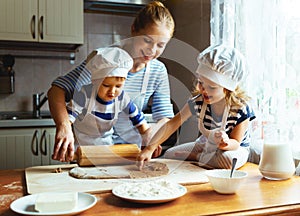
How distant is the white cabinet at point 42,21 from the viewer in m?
2.17

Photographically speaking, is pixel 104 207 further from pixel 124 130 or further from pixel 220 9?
pixel 220 9

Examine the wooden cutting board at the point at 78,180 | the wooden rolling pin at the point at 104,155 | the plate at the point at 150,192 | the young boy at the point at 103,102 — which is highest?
the young boy at the point at 103,102

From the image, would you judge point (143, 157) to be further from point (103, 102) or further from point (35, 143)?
point (35, 143)

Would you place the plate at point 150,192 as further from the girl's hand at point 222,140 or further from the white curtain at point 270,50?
the white curtain at point 270,50

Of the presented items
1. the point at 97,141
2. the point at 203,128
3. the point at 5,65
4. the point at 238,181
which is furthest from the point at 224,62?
the point at 5,65

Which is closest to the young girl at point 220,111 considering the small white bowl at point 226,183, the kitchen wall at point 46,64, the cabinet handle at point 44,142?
the small white bowl at point 226,183

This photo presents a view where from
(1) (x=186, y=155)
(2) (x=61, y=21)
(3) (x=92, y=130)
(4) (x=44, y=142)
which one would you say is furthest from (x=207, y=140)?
(2) (x=61, y=21)

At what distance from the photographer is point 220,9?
5.83 feet

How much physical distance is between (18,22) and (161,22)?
1.26 metres

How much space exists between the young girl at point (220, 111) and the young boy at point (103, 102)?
0.57 feet

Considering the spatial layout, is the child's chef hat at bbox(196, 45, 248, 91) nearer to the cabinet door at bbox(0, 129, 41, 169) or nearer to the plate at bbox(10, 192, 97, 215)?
the plate at bbox(10, 192, 97, 215)

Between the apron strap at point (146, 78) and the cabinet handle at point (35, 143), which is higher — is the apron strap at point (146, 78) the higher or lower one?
the higher one

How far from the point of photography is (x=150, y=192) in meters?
0.83

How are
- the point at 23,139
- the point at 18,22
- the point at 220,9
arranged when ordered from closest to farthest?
the point at 220,9 → the point at 23,139 → the point at 18,22
